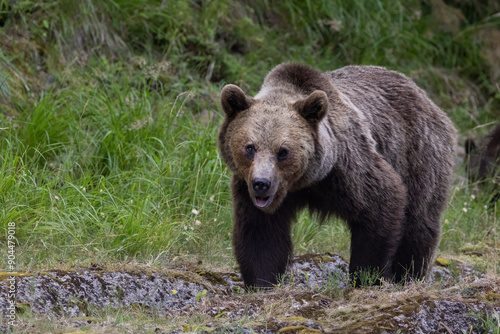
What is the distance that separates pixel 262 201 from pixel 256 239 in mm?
495

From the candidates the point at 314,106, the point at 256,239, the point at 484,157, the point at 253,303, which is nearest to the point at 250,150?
the point at 314,106

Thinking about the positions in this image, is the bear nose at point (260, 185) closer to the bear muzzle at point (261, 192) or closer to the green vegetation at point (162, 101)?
the bear muzzle at point (261, 192)

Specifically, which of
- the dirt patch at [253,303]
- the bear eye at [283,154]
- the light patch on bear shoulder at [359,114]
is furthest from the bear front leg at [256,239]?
the light patch on bear shoulder at [359,114]

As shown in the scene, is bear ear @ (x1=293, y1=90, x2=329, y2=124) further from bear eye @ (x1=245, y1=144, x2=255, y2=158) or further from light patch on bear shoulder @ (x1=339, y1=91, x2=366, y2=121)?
light patch on bear shoulder @ (x1=339, y1=91, x2=366, y2=121)

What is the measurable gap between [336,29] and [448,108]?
2.45 metres

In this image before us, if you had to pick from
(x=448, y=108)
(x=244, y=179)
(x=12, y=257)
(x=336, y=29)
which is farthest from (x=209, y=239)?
(x=448, y=108)

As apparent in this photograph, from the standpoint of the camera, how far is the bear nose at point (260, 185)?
13.2 feet

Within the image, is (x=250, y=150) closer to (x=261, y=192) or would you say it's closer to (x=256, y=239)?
(x=261, y=192)

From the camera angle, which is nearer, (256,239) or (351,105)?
(256,239)

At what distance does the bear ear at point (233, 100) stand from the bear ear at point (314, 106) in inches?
12.7

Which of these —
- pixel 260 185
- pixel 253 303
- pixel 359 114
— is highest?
pixel 359 114

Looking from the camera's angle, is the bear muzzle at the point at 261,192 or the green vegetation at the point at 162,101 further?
the green vegetation at the point at 162,101

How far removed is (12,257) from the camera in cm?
433

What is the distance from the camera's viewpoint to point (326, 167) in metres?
4.37
